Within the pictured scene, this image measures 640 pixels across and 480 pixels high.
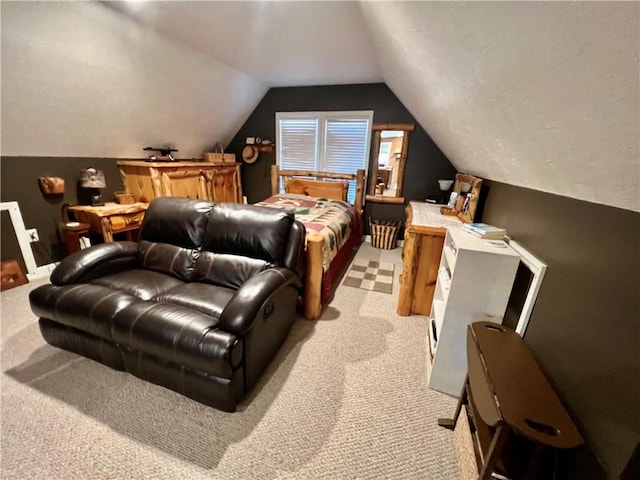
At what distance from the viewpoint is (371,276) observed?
314 centimetres

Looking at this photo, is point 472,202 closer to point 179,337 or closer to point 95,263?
point 179,337

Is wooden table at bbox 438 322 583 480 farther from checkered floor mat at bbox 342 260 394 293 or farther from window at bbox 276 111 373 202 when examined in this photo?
window at bbox 276 111 373 202

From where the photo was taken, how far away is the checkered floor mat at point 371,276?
2.91m

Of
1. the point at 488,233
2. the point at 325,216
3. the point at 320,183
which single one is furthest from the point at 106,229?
the point at 488,233

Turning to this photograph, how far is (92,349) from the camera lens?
5.31ft

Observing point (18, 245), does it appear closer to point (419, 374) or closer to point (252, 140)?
point (252, 140)

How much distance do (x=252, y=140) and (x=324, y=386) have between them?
13.6 ft

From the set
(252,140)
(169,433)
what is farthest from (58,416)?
(252,140)

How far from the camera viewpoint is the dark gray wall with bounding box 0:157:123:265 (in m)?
2.53

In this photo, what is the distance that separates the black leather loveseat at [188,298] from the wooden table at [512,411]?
1.06 meters

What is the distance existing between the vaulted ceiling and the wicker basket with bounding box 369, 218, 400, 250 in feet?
5.83

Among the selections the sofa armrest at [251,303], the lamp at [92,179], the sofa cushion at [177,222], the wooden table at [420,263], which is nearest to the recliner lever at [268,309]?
the sofa armrest at [251,303]

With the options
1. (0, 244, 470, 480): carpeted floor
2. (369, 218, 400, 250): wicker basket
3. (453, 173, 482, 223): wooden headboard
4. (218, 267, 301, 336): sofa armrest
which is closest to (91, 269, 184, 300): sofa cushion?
(0, 244, 470, 480): carpeted floor

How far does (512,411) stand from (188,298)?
67.2 inches
